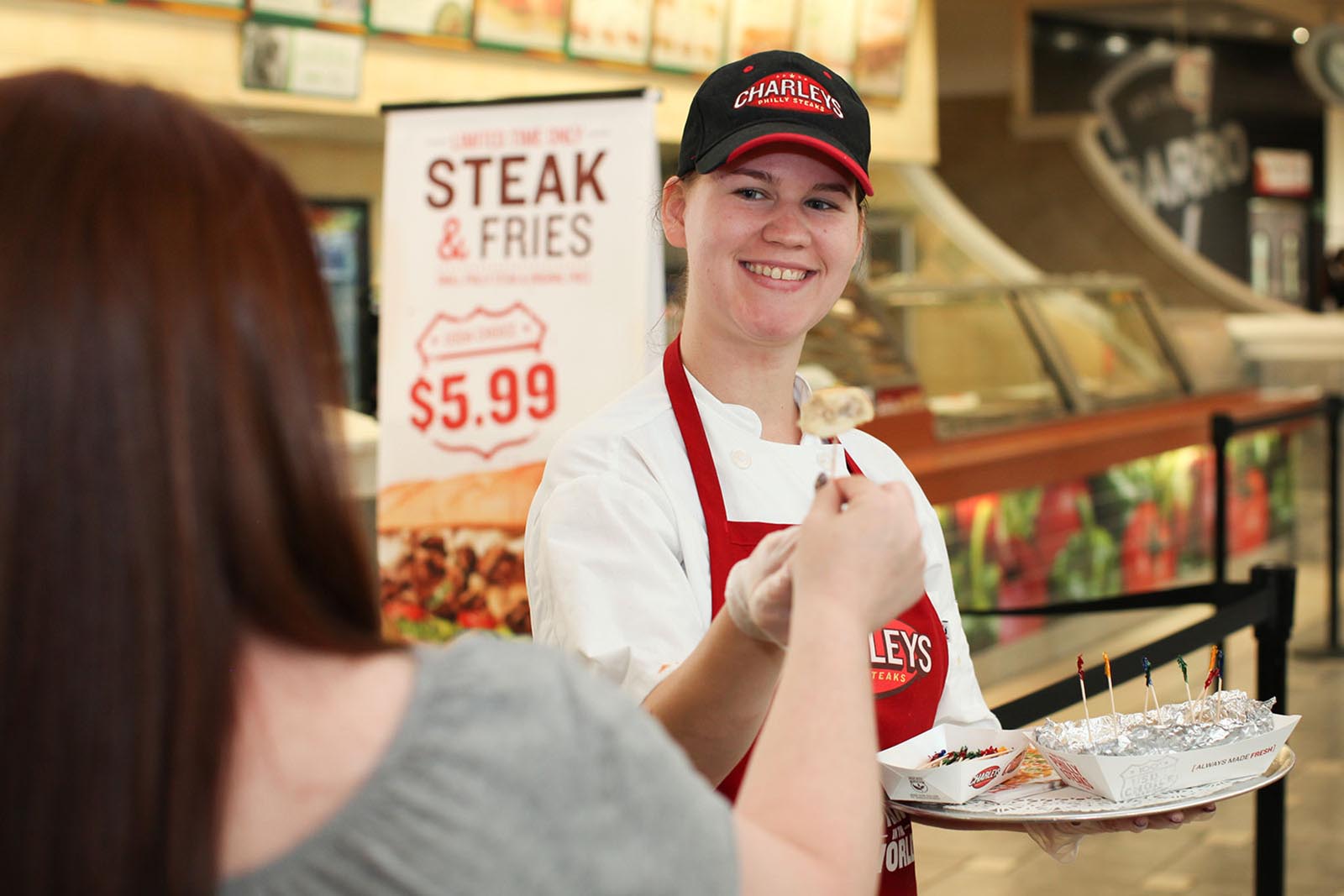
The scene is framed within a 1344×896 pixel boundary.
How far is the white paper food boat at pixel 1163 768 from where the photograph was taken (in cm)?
158

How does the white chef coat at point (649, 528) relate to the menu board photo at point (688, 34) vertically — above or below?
below

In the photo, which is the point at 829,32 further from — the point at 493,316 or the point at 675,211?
the point at 675,211

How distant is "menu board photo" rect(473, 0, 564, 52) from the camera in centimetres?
646

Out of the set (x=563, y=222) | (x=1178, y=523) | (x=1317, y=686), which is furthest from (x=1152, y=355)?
(x=563, y=222)

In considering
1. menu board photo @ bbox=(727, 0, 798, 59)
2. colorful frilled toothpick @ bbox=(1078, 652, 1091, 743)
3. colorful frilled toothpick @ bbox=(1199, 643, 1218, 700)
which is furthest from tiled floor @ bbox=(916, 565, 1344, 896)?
menu board photo @ bbox=(727, 0, 798, 59)

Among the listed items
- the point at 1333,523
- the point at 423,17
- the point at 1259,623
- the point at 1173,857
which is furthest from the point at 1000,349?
the point at 1259,623

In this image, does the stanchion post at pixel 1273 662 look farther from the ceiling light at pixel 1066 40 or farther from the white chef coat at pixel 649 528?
the ceiling light at pixel 1066 40

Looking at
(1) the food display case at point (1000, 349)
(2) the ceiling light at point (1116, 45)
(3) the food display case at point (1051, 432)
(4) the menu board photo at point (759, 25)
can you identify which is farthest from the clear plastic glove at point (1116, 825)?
(2) the ceiling light at point (1116, 45)

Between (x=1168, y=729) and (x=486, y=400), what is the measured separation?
8.89 feet

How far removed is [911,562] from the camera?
1177 mm

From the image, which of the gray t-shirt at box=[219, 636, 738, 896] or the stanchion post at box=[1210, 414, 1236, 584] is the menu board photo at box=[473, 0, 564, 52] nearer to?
the stanchion post at box=[1210, 414, 1236, 584]

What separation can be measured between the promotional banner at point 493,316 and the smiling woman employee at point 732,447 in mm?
2060

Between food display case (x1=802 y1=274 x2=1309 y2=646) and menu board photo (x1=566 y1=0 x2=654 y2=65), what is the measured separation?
1.68 metres

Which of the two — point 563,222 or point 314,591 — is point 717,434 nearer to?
point 314,591
